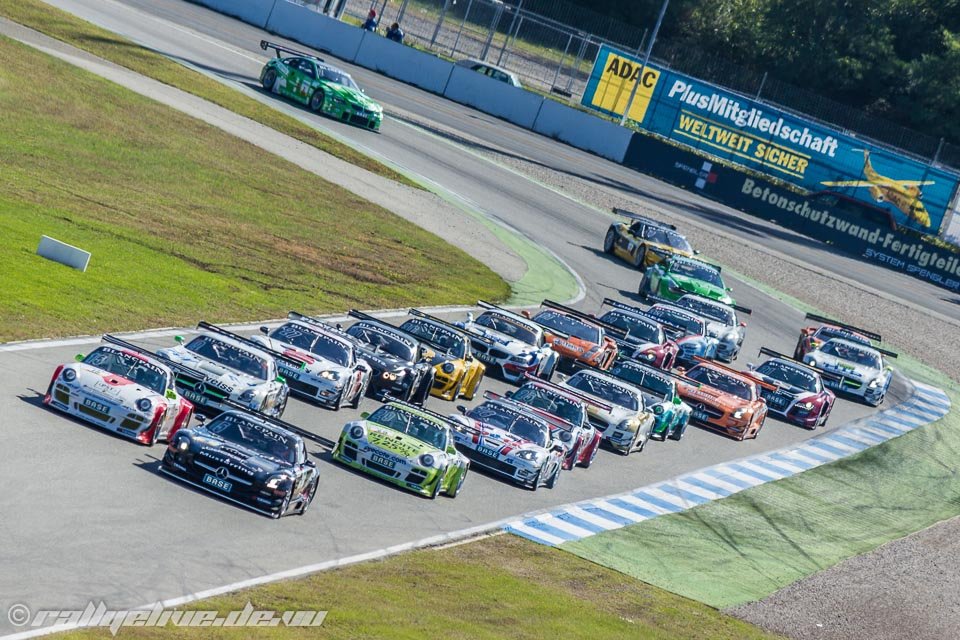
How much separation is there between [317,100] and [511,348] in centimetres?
2494

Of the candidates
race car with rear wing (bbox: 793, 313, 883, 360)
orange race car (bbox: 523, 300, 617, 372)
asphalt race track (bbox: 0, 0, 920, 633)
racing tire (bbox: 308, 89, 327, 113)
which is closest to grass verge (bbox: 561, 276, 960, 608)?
asphalt race track (bbox: 0, 0, 920, 633)

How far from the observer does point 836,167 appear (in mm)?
63375

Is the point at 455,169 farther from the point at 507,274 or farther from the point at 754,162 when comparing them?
the point at 754,162

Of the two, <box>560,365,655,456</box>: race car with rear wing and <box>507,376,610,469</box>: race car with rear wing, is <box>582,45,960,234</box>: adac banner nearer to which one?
<box>560,365,655,456</box>: race car with rear wing

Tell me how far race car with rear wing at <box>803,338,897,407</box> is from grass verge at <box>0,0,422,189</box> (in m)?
15.6

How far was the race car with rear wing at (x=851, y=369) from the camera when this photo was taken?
40.2 metres

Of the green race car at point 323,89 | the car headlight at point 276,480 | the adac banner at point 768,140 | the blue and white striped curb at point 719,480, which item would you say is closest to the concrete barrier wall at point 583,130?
the adac banner at point 768,140

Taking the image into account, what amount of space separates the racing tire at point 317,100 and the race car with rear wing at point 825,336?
68.4 ft

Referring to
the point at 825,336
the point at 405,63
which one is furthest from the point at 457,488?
the point at 405,63

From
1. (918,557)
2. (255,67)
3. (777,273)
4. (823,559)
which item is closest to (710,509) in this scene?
(823,559)

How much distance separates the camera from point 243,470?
18.9 m

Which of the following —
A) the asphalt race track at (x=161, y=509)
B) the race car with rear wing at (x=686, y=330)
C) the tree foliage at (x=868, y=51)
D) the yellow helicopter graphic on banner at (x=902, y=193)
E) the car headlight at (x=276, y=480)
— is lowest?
the asphalt race track at (x=161, y=509)

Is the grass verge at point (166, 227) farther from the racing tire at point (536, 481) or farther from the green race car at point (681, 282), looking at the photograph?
the racing tire at point (536, 481)

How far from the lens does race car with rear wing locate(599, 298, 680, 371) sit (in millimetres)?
36031
